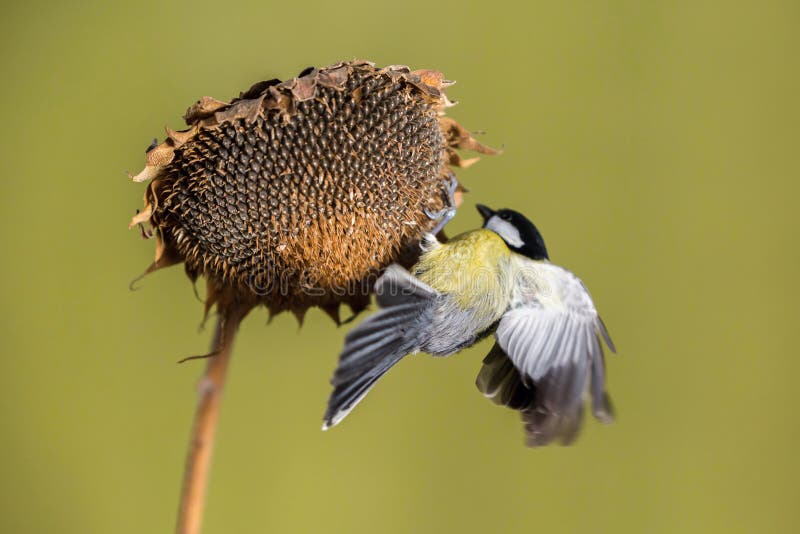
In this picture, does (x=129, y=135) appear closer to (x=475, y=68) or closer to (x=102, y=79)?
(x=102, y=79)

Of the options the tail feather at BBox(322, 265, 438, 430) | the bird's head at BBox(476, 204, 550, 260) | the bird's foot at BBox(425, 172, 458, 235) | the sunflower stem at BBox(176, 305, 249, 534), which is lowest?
the sunflower stem at BBox(176, 305, 249, 534)

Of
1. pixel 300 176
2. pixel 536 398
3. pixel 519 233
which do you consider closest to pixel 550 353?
pixel 536 398

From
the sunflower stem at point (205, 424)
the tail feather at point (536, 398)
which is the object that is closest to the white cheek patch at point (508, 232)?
the tail feather at point (536, 398)

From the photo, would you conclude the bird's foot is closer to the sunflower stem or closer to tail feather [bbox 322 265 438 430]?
tail feather [bbox 322 265 438 430]

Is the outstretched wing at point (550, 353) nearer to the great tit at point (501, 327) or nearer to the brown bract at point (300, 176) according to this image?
the great tit at point (501, 327)

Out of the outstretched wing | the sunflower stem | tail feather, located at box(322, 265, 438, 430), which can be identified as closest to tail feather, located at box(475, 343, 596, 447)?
the outstretched wing

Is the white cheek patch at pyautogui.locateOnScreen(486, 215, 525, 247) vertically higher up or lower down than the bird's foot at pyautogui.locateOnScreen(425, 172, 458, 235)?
lower down

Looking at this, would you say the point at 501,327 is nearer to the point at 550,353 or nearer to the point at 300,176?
the point at 550,353
